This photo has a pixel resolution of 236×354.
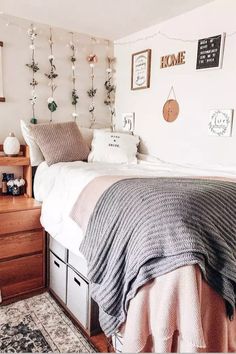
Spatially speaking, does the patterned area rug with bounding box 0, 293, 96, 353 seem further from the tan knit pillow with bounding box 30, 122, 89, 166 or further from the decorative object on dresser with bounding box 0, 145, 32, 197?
the tan knit pillow with bounding box 30, 122, 89, 166

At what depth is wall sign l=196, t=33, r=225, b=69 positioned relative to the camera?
2036 millimetres

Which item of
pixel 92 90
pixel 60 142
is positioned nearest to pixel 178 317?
pixel 60 142

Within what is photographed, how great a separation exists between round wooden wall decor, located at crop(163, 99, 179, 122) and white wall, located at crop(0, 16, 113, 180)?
2.73ft

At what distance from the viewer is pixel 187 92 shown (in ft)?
7.59

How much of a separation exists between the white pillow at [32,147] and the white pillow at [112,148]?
43cm

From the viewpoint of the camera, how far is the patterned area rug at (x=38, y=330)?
5.26ft

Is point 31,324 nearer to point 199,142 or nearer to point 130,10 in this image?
point 199,142

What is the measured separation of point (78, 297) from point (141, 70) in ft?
6.82

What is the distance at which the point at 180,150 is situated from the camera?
244 centimetres

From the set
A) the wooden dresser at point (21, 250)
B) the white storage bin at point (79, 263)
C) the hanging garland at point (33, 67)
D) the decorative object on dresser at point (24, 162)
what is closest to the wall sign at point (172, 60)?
the hanging garland at point (33, 67)

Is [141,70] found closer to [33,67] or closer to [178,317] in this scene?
[33,67]

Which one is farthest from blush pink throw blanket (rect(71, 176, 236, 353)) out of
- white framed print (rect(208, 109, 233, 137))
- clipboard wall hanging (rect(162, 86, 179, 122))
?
clipboard wall hanging (rect(162, 86, 179, 122))

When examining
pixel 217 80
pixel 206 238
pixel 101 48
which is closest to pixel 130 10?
pixel 101 48

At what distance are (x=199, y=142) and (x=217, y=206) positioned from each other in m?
1.17
